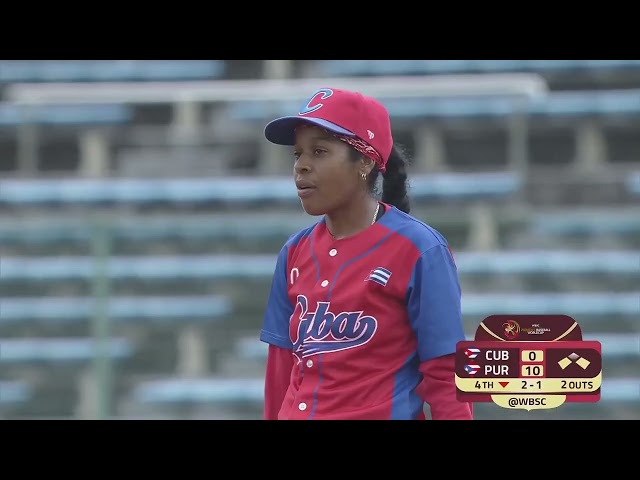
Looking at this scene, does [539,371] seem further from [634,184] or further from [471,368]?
[634,184]

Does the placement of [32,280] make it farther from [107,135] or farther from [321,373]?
[321,373]

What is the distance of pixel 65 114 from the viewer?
6.05 metres

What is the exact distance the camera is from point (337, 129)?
1.76m

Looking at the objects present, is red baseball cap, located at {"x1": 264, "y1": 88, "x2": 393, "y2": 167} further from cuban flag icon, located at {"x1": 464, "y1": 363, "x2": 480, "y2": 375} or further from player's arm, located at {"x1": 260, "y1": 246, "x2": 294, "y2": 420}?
cuban flag icon, located at {"x1": 464, "y1": 363, "x2": 480, "y2": 375}

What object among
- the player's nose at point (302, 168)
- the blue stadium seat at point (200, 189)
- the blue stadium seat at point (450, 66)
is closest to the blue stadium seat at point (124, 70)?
the blue stadium seat at point (450, 66)

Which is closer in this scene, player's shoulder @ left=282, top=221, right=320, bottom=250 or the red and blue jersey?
the red and blue jersey

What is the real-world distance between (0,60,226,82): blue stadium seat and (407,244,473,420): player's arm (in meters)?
5.37

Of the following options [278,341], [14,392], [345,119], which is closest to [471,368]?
[278,341]

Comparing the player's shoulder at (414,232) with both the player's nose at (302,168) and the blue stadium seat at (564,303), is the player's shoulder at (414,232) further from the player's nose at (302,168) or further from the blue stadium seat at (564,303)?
the blue stadium seat at (564,303)

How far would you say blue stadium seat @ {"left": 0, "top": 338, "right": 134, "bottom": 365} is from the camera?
445 centimetres

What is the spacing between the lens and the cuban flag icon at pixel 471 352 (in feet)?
5.73

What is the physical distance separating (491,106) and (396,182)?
4099 millimetres

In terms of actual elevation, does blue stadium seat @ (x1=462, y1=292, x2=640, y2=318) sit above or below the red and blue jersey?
below

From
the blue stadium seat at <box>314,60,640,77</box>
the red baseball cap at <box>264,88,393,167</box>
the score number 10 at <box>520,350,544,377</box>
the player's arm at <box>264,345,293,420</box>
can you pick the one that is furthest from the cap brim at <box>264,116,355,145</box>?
the blue stadium seat at <box>314,60,640,77</box>
